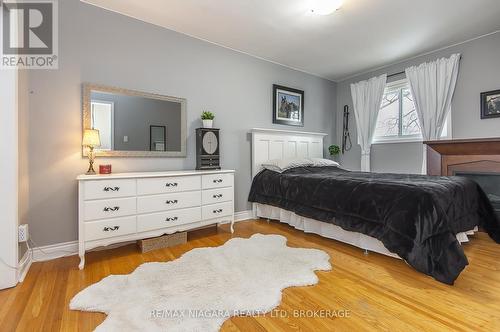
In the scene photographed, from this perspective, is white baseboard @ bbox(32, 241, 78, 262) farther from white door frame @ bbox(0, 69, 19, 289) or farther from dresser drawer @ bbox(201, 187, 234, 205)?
dresser drawer @ bbox(201, 187, 234, 205)

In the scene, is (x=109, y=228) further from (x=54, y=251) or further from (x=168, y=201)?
(x=54, y=251)

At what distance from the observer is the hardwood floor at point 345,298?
1305 millimetres

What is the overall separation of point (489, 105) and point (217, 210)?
3.78 metres

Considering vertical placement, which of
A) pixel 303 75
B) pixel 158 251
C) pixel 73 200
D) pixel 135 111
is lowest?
pixel 158 251

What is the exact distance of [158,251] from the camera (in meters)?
2.37

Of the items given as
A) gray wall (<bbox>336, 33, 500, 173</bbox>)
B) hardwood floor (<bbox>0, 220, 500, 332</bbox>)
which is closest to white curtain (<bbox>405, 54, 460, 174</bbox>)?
gray wall (<bbox>336, 33, 500, 173</bbox>)

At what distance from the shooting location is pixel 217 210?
2.84m

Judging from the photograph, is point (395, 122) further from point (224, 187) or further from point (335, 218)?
point (224, 187)

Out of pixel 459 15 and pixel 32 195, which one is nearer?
pixel 32 195

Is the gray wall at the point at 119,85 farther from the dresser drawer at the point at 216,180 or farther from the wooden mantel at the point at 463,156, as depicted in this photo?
the wooden mantel at the point at 463,156

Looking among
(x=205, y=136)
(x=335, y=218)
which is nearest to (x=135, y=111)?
(x=205, y=136)

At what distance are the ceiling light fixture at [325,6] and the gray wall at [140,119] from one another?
6.19ft

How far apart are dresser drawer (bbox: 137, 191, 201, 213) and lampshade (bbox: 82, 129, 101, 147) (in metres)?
0.67

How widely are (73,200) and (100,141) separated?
636 mm
